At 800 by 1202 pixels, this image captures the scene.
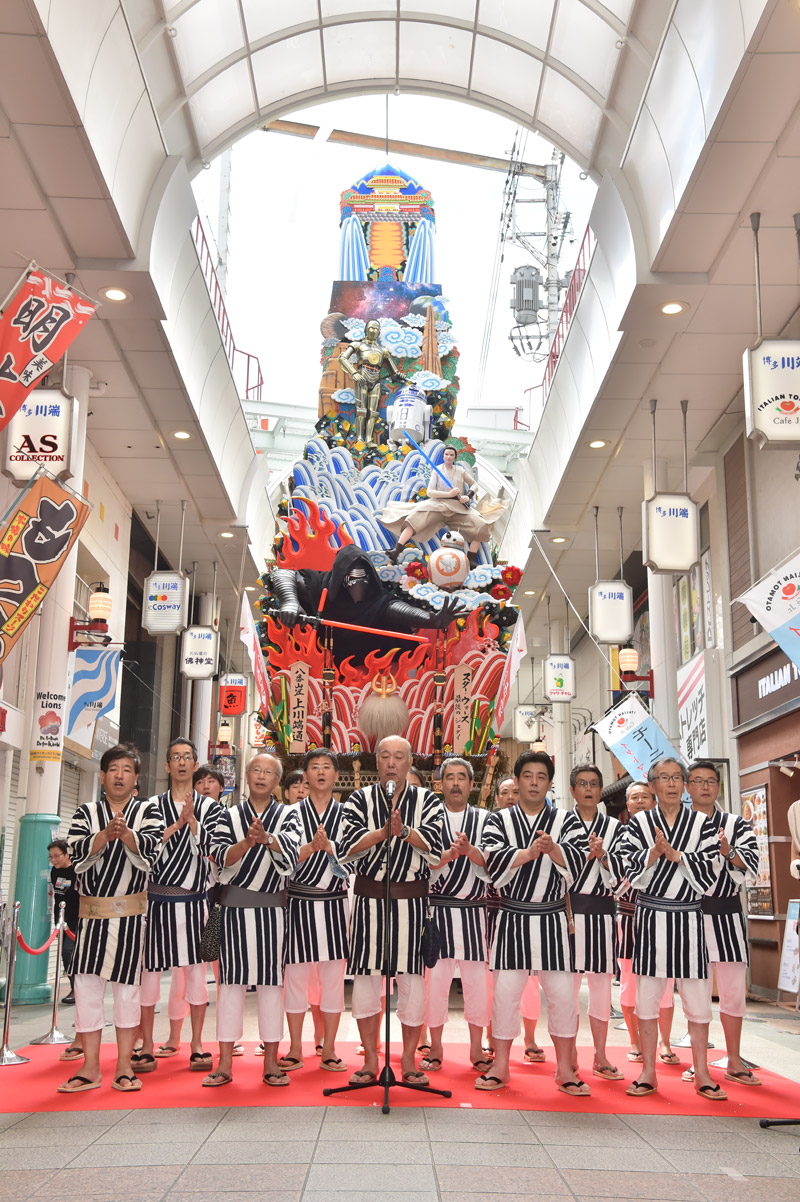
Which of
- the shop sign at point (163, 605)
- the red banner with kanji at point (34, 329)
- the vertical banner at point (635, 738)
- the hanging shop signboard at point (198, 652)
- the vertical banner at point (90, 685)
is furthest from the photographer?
the hanging shop signboard at point (198, 652)

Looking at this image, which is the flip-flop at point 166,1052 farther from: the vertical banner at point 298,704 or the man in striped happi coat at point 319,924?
the vertical banner at point 298,704

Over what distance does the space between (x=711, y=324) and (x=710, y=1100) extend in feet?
21.7

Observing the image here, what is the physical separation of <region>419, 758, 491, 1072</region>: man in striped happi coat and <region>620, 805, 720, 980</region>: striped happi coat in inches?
31.5

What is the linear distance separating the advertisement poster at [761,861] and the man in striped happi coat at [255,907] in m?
5.92

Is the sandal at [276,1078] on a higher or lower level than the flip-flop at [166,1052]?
higher

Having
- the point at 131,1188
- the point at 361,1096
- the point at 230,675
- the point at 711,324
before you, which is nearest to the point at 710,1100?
the point at 361,1096

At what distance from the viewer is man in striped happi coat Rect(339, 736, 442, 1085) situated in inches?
210

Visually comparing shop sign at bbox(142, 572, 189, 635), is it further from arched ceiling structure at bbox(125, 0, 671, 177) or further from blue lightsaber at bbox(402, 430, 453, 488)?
arched ceiling structure at bbox(125, 0, 671, 177)

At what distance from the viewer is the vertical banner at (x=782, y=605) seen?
563 cm

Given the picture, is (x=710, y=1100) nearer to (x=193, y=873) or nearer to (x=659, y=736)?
(x=193, y=873)

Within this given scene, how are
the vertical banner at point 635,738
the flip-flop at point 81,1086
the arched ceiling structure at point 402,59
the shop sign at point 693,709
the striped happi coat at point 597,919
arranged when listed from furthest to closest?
the shop sign at point 693,709 → the vertical banner at point 635,738 → the arched ceiling structure at point 402,59 → the striped happi coat at point 597,919 → the flip-flop at point 81,1086

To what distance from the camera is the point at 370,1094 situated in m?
5.08

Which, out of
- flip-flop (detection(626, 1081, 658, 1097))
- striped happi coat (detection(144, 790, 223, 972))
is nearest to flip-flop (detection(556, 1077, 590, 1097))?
flip-flop (detection(626, 1081, 658, 1097))

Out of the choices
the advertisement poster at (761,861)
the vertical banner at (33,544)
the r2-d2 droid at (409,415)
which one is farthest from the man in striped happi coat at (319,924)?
the r2-d2 droid at (409,415)
